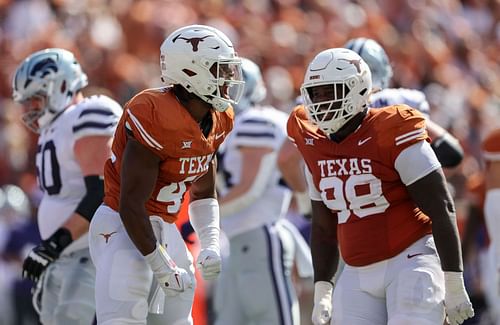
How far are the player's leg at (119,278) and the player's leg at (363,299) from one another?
0.82m

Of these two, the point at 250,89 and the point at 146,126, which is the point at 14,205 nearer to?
the point at 250,89

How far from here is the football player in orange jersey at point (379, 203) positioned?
4.78 meters

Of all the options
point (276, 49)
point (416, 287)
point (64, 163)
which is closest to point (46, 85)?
point (64, 163)

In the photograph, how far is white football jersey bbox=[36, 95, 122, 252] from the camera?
5.91 metres

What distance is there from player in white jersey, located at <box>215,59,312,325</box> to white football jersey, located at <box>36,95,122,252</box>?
1146mm

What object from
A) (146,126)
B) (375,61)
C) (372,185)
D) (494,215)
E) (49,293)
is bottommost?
(49,293)

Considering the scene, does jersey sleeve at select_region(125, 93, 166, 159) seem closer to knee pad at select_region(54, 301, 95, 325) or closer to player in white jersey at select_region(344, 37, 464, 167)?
knee pad at select_region(54, 301, 95, 325)

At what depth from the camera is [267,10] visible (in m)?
13.8

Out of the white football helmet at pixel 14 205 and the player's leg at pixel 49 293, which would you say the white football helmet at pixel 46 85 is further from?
the white football helmet at pixel 14 205

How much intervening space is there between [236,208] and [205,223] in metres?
1.74

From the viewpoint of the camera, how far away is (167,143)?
15.6 ft

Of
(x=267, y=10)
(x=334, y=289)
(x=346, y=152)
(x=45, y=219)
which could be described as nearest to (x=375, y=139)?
(x=346, y=152)

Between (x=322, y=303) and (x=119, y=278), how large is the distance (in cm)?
92

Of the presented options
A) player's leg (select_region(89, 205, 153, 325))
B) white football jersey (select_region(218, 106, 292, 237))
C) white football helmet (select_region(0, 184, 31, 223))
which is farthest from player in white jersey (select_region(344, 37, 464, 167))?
white football helmet (select_region(0, 184, 31, 223))
